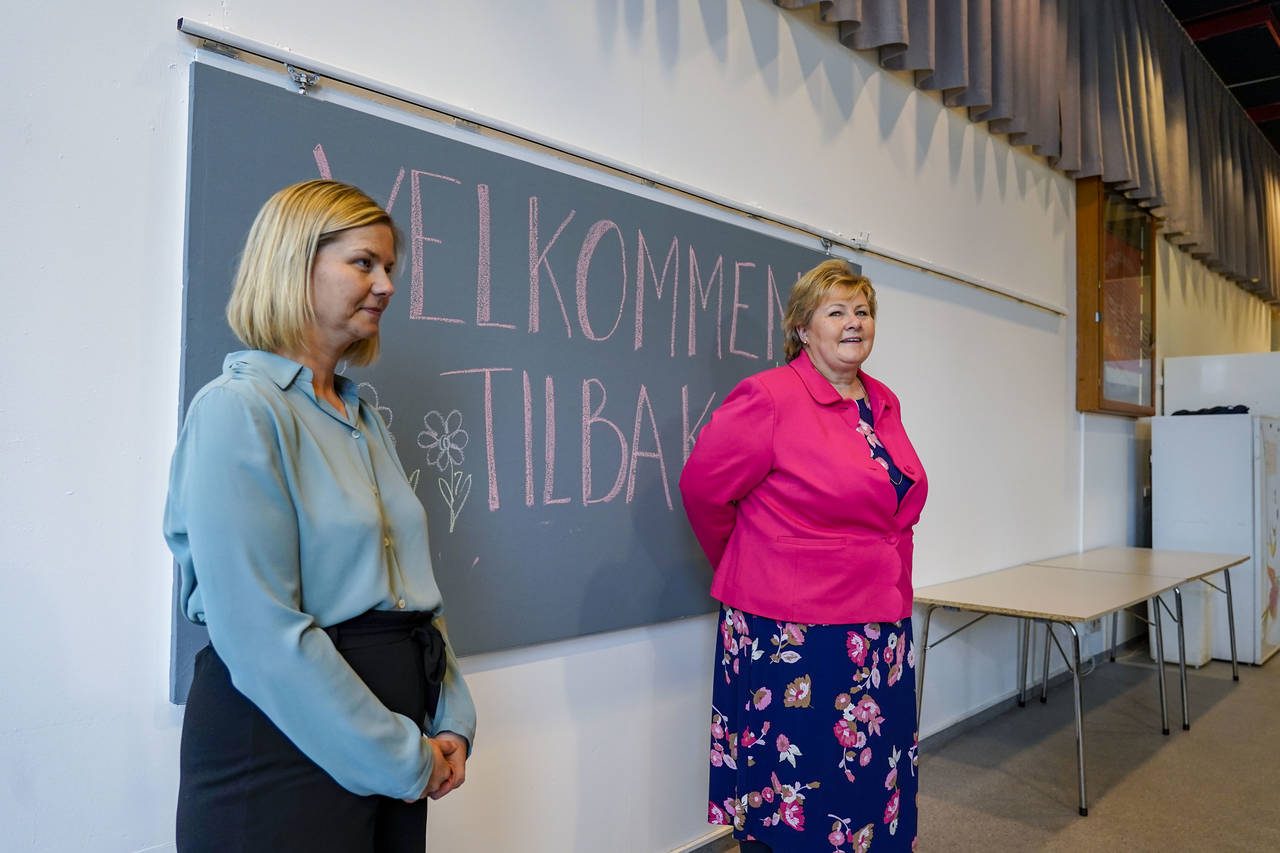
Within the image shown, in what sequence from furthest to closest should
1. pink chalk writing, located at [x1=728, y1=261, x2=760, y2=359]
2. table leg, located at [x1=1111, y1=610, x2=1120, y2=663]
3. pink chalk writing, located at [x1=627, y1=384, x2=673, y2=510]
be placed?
1. table leg, located at [x1=1111, y1=610, x2=1120, y2=663]
2. pink chalk writing, located at [x1=728, y1=261, x2=760, y2=359]
3. pink chalk writing, located at [x1=627, y1=384, x2=673, y2=510]

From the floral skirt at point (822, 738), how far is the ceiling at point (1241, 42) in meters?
4.96

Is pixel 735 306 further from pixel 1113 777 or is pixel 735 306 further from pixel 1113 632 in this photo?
pixel 1113 632

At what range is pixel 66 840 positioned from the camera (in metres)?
1.31

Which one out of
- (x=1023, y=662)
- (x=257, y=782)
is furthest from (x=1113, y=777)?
(x=257, y=782)

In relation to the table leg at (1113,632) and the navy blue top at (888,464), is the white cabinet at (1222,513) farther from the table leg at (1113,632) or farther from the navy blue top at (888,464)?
the navy blue top at (888,464)

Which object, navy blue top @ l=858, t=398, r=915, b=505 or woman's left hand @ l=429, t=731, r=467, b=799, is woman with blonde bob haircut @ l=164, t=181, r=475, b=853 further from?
navy blue top @ l=858, t=398, r=915, b=505

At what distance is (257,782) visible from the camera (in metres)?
0.97

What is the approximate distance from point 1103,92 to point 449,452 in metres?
3.99

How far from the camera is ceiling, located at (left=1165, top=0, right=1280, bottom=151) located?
5.05m

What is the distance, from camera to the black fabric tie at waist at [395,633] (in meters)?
1.04

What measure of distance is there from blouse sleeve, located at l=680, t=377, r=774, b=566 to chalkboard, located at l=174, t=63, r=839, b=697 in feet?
0.74

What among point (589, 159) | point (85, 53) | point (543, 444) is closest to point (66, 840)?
point (543, 444)

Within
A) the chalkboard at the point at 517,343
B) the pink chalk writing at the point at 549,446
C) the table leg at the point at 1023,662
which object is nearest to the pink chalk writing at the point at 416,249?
the chalkboard at the point at 517,343

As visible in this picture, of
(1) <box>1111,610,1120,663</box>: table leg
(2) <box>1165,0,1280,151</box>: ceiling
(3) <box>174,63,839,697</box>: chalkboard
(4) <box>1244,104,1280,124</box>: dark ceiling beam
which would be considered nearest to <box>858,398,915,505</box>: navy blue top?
(3) <box>174,63,839,697</box>: chalkboard
